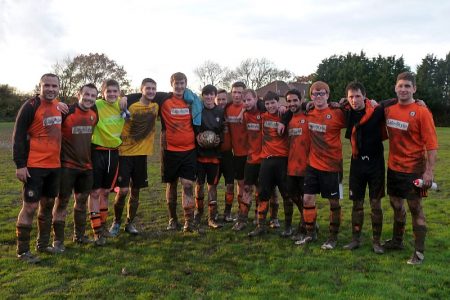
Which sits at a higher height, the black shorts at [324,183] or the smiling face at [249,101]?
the smiling face at [249,101]

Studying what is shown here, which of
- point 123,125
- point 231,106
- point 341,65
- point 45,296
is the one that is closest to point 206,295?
point 45,296

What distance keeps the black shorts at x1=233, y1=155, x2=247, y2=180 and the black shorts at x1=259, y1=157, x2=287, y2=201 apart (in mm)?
802

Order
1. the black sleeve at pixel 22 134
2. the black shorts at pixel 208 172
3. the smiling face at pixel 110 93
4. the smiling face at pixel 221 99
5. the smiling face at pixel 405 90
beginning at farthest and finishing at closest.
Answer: the smiling face at pixel 221 99
the black shorts at pixel 208 172
the smiling face at pixel 110 93
the smiling face at pixel 405 90
the black sleeve at pixel 22 134

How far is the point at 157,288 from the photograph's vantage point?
5.02m

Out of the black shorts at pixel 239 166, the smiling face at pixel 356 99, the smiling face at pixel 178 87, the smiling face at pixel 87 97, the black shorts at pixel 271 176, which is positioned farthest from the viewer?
the black shorts at pixel 239 166

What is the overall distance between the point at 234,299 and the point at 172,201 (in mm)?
3221

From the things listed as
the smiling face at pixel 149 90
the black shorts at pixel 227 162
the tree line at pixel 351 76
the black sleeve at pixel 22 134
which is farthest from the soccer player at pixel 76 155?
the tree line at pixel 351 76

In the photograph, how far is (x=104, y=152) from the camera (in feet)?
22.4

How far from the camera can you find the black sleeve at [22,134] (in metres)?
5.74

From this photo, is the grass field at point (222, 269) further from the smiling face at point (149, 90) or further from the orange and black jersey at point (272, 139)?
the smiling face at point (149, 90)

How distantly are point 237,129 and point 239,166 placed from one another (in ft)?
2.31

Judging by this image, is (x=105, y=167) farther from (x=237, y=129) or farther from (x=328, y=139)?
(x=328, y=139)

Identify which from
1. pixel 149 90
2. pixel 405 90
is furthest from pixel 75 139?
pixel 405 90

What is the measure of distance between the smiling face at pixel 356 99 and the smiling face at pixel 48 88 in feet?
14.0
